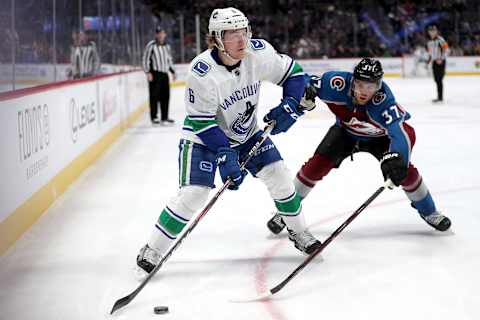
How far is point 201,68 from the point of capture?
113 inches

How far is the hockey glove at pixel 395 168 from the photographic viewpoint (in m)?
2.98

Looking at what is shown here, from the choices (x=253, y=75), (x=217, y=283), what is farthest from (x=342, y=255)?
(x=253, y=75)

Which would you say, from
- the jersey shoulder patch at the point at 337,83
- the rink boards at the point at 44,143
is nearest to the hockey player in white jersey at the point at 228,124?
the jersey shoulder patch at the point at 337,83

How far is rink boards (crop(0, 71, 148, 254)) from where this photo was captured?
3463 millimetres

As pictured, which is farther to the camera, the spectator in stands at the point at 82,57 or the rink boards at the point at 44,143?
the spectator in stands at the point at 82,57

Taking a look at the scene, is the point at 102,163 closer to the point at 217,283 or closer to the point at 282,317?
the point at 217,283

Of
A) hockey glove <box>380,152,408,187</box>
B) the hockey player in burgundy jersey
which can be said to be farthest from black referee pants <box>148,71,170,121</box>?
hockey glove <box>380,152,408,187</box>

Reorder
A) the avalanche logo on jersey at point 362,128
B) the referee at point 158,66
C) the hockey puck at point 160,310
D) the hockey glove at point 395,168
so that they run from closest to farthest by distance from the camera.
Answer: the hockey puck at point 160,310 < the hockey glove at point 395,168 < the avalanche logo on jersey at point 362,128 < the referee at point 158,66

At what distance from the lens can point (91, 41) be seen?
22.4 ft

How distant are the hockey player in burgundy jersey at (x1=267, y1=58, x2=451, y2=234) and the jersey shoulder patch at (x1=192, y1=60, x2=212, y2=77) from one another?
0.55 meters

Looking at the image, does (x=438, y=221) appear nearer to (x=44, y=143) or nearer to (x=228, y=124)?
(x=228, y=124)

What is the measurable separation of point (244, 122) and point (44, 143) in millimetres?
1670

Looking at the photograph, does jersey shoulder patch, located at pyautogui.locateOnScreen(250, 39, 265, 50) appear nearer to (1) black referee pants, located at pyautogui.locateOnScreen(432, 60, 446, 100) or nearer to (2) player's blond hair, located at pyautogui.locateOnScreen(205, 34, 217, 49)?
(2) player's blond hair, located at pyautogui.locateOnScreen(205, 34, 217, 49)

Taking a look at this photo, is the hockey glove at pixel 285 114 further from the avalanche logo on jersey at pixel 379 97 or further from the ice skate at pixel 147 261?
the ice skate at pixel 147 261
